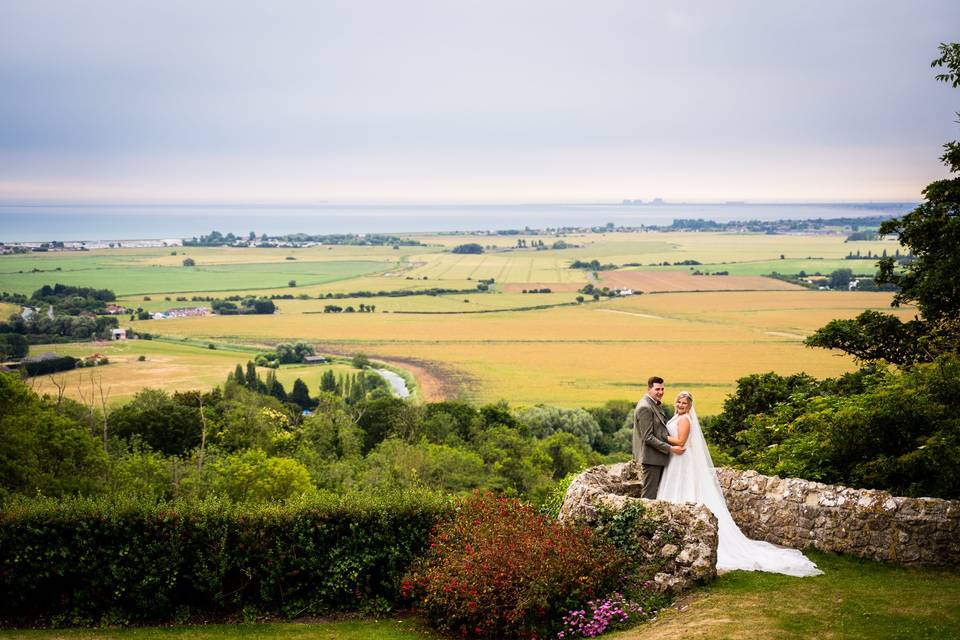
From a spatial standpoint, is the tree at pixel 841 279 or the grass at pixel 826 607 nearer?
the grass at pixel 826 607

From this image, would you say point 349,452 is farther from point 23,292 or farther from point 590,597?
point 23,292

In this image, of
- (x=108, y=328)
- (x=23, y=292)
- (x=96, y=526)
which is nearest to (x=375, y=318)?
(x=108, y=328)

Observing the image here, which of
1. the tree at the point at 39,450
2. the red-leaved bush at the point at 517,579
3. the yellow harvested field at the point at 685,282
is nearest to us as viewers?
the red-leaved bush at the point at 517,579

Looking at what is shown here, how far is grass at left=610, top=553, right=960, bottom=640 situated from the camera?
1020 centimetres

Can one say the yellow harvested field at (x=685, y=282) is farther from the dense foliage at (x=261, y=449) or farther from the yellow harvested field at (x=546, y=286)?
the dense foliage at (x=261, y=449)

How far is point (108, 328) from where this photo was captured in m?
105

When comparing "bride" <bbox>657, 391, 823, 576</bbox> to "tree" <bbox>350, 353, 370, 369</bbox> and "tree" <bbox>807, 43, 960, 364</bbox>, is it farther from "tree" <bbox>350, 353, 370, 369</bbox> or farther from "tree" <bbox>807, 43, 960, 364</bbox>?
"tree" <bbox>350, 353, 370, 369</bbox>

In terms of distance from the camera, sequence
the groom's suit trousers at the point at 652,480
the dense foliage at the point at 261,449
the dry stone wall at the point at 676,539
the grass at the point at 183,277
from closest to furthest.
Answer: the dry stone wall at the point at 676,539
the groom's suit trousers at the point at 652,480
the dense foliage at the point at 261,449
the grass at the point at 183,277

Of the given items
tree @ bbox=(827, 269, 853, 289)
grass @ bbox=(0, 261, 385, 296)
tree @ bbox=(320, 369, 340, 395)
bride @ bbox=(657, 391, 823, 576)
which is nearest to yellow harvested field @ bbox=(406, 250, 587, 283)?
grass @ bbox=(0, 261, 385, 296)

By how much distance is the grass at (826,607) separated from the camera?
1020 cm

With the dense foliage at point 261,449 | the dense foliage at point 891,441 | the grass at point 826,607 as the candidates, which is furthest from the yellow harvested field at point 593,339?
the grass at point 826,607

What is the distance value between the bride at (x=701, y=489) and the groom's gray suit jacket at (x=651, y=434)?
5.9 inches

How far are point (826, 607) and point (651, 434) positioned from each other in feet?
13.2

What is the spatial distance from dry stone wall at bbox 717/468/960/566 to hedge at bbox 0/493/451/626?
6.81 m
